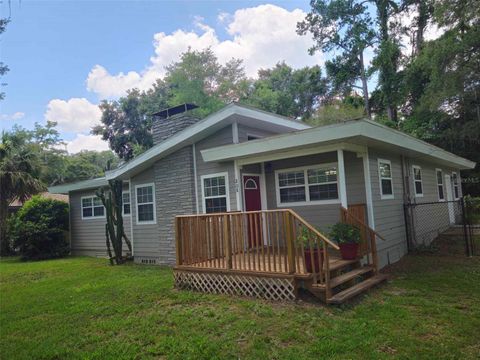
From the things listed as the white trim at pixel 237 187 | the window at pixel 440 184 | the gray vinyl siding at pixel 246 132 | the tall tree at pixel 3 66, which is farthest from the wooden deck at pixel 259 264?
the window at pixel 440 184

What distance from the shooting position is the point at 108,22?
10.4 meters

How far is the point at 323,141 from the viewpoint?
19.9 feet

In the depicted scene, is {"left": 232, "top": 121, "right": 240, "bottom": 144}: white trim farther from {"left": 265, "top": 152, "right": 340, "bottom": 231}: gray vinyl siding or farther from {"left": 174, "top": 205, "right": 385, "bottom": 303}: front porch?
{"left": 174, "top": 205, "right": 385, "bottom": 303}: front porch

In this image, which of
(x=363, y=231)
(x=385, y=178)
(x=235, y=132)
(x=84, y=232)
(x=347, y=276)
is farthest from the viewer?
(x=84, y=232)

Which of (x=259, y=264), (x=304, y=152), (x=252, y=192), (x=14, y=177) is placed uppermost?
(x=14, y=177)

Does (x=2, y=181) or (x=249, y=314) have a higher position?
(x=2, y=181)

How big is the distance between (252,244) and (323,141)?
7.69 feet

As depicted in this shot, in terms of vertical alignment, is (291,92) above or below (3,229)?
above

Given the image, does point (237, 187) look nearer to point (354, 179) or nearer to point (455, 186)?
point (354, 179)

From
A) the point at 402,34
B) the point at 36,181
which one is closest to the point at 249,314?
the point at 36,181

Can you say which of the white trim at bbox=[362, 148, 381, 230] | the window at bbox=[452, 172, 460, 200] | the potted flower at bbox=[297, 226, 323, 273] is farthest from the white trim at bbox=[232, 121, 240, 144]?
the window at bbox=[452, 172, 460, 200]

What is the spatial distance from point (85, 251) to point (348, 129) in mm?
11591

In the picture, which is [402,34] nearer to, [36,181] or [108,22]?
[108,22]

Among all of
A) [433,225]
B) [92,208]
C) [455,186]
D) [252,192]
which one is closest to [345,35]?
[455,186]
